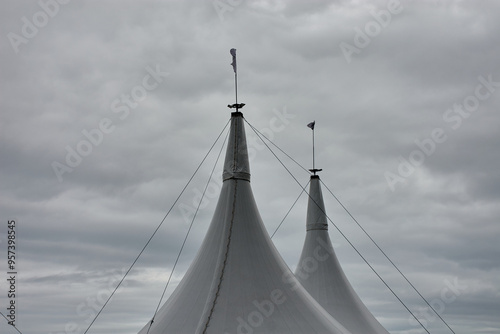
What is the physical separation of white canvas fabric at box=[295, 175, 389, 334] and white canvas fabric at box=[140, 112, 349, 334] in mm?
6483

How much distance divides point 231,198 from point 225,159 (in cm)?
159

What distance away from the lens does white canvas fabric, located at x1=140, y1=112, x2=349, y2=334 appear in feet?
53.9

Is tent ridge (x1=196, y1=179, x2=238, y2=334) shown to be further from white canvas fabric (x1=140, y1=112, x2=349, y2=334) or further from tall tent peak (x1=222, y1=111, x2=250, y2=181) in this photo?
tall tent peak (x1=222, y1=111, x2=250, y2=181)

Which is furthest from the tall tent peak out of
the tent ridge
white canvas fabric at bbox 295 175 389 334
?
white canvas fabric at bbox 295 175 389 334

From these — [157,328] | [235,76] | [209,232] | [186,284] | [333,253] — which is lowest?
[157,328]

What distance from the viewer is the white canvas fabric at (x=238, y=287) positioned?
1642 cm

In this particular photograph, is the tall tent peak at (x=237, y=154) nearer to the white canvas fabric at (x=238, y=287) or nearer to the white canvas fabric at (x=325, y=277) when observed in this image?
the white canvas fabric at (x=238, y=287)

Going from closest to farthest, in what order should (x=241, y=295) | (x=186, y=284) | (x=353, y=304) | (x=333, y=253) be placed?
(x=241, y=295), (x=186, y=284), (x=353, y=304), (x=333, y=253)

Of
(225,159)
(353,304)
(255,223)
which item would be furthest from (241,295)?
(353,304)

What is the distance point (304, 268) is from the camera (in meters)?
26.3

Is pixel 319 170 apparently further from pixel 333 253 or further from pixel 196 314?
pixel 196 314

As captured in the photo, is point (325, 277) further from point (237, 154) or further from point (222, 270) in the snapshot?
point (222, 270)

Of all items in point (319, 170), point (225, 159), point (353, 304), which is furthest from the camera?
point (319, 170)

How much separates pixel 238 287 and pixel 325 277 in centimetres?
910
